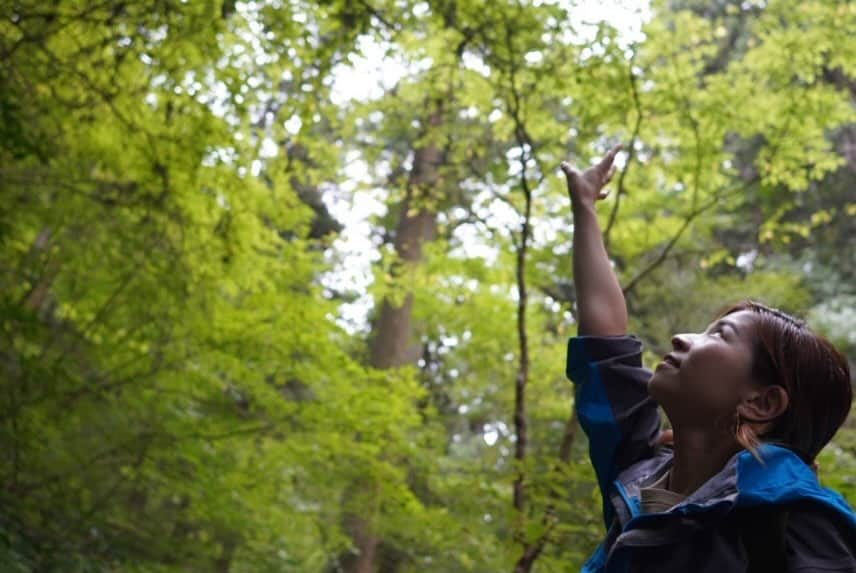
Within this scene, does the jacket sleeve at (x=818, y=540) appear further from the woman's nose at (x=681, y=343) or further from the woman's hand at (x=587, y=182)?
the woman's hand at (x=587, y=182)

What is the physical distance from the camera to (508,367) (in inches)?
370

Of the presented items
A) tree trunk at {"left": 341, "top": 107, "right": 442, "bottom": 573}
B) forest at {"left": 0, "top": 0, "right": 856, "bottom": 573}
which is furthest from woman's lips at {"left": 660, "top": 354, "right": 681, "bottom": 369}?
tree trunk at {"left": 341, "top": 107, "right": 442, "bottom": 573}

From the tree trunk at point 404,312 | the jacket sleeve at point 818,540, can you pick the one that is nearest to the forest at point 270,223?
the tree trunk at point 404,312

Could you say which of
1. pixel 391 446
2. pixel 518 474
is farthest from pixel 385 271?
pixel 518 474

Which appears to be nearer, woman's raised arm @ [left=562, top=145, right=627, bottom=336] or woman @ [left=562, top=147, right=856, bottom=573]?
woman @ [left=562, top=147, right=856, bottom=573]

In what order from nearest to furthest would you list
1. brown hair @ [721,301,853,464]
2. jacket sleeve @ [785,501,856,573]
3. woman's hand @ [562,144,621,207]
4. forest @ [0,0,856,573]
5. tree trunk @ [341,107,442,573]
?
jacket sleeve @ [785,501,856,573]
brown hair @ [721,301,853,464]
woman's hand @ [562,144,621,207]
forest @ [0,0,856,573]
tree trunk @ [341,107,442,573]

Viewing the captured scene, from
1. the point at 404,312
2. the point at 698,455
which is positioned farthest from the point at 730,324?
the point at 404,312

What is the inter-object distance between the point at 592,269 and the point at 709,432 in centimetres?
45

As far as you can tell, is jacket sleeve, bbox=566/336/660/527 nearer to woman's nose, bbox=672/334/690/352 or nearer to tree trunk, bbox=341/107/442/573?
woman's nose, bbox=672/334/690/352

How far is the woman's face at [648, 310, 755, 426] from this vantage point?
142cm

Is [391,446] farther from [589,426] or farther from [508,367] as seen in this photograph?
[589,426]

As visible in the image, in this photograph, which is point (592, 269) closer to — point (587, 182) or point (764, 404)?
point (587, 182)

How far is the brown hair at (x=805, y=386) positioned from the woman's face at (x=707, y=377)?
0.03 meters

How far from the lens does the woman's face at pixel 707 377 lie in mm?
1424
